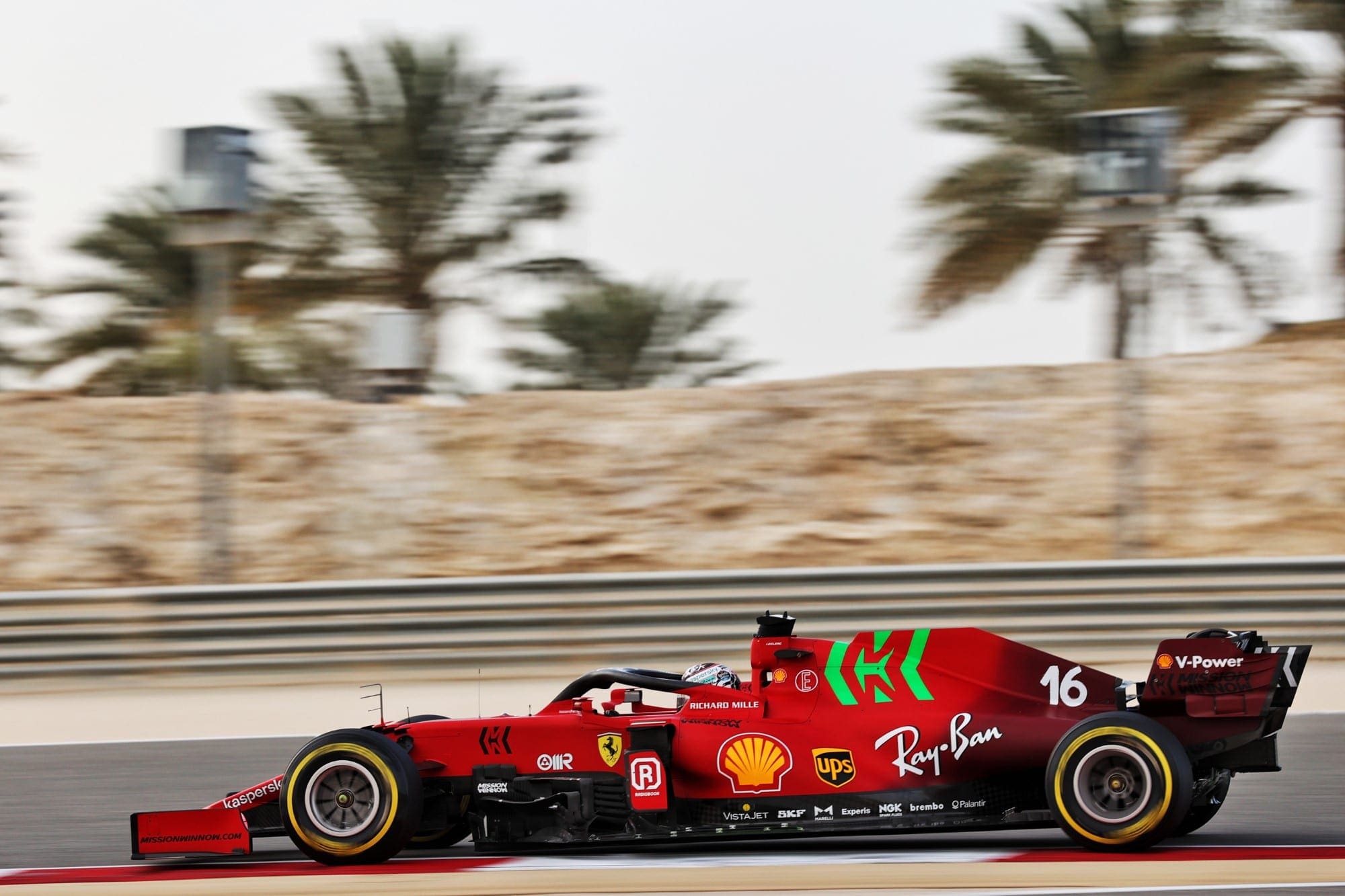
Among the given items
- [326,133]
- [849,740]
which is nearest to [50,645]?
[849,740]

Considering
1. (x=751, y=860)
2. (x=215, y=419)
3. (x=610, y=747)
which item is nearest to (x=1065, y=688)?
(x=751, y=860)

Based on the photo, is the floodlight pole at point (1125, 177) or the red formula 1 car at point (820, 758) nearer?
the red formula 1 car at point (820, 758)

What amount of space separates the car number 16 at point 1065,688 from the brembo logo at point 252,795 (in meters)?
3.00

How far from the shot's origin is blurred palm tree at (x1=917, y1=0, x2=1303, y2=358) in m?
16.5

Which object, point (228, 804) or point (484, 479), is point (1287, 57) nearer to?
point (484, 479)

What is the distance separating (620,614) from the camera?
1155cm

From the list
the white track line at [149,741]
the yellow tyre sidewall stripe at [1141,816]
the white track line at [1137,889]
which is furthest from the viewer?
the white track line at [149,741]

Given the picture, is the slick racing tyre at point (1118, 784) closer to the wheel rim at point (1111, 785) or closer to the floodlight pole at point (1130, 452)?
the wheel rim at point (1111, 785)

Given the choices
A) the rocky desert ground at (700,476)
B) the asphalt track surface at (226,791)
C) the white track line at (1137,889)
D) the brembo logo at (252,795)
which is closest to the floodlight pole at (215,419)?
the rocky desert ground at (700,476)

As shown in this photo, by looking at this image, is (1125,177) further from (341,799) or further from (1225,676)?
(341,799)

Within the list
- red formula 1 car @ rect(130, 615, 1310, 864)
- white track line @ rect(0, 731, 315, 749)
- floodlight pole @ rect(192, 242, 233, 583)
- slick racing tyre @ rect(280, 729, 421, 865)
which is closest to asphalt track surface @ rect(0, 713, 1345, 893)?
white track line @ rect(0, 731, 315, 749)

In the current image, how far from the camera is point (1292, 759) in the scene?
27.1 ft

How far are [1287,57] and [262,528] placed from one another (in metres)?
11.3

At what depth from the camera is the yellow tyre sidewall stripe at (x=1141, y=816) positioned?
568 cm
